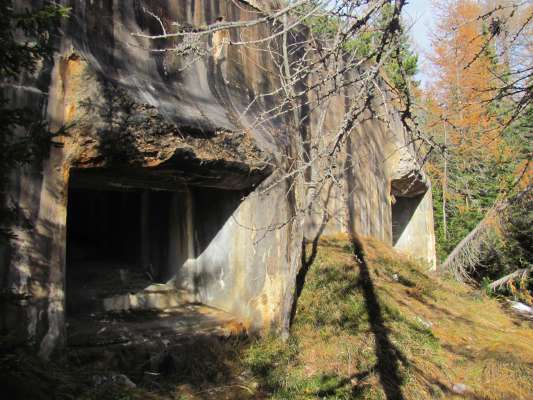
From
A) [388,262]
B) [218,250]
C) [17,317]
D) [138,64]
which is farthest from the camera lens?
[388,262]

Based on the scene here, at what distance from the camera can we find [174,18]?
5.76m

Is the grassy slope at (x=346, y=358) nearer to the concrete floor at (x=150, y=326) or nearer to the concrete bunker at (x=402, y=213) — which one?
the concrete floor at (x=150, y=326)

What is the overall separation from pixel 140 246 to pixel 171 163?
2.98m

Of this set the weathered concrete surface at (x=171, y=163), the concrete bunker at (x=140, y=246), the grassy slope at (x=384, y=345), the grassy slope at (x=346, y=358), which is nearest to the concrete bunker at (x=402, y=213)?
the grassy slope at (x=384, y=345)

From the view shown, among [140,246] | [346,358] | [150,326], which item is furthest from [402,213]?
[150,326]

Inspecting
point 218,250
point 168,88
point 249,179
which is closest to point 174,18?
point 168,88

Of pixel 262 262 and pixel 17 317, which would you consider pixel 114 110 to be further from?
pixel 262 262

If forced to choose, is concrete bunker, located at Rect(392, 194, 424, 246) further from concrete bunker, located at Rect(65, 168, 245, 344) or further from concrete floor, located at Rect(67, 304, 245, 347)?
concrete floor, located at Rect(67, 304, 245, 347)

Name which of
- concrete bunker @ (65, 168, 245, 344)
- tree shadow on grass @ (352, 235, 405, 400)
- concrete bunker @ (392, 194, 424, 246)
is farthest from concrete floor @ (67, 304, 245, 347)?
concrete bunker @ (392, 194, 424, 246)

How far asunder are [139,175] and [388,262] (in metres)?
5.56

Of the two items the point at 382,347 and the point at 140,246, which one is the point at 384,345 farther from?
the point at 140,246

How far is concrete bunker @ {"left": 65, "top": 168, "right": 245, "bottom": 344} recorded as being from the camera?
232 inches

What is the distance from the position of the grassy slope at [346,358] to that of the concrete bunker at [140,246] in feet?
2.44

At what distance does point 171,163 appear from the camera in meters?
5.14
